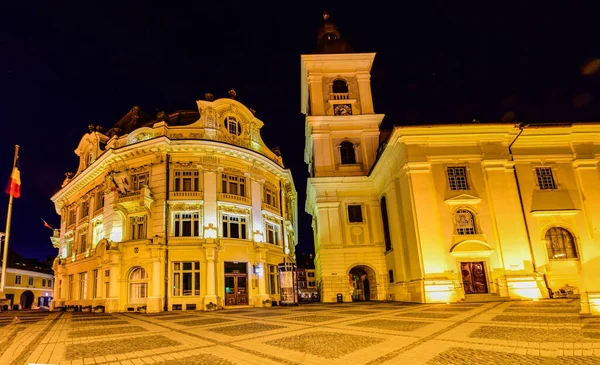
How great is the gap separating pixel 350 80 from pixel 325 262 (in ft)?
60.7

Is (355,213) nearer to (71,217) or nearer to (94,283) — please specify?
(94,283)

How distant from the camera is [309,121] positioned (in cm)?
3394

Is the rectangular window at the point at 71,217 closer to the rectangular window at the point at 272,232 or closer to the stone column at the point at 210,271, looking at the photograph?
the stone column at the point at 210,271

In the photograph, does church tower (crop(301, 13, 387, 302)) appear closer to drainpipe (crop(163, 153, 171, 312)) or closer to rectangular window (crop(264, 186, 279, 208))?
rectangular window (crop(264, 186, 279, 208))

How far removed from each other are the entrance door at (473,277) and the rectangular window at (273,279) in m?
14.5

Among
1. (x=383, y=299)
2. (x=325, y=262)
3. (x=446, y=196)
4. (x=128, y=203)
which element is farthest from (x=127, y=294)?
(x=446, y=196)

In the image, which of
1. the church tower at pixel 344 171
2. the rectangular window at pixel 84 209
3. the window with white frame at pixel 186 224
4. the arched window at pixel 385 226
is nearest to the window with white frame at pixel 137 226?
the window with white frame at pixel 186 224

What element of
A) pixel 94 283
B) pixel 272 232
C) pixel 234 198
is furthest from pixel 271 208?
pixel 94 283

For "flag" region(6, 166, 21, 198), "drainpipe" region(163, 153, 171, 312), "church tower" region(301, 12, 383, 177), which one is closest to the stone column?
"drainpipe" region(163, 153, 171, 312)

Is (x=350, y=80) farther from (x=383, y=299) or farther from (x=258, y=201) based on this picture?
(x=383, y=299)

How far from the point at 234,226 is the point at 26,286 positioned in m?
50.6

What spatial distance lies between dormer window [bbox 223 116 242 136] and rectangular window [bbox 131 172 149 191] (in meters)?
7.49

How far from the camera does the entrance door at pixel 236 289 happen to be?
25.9 meters

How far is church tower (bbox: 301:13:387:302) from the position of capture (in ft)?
98.0
